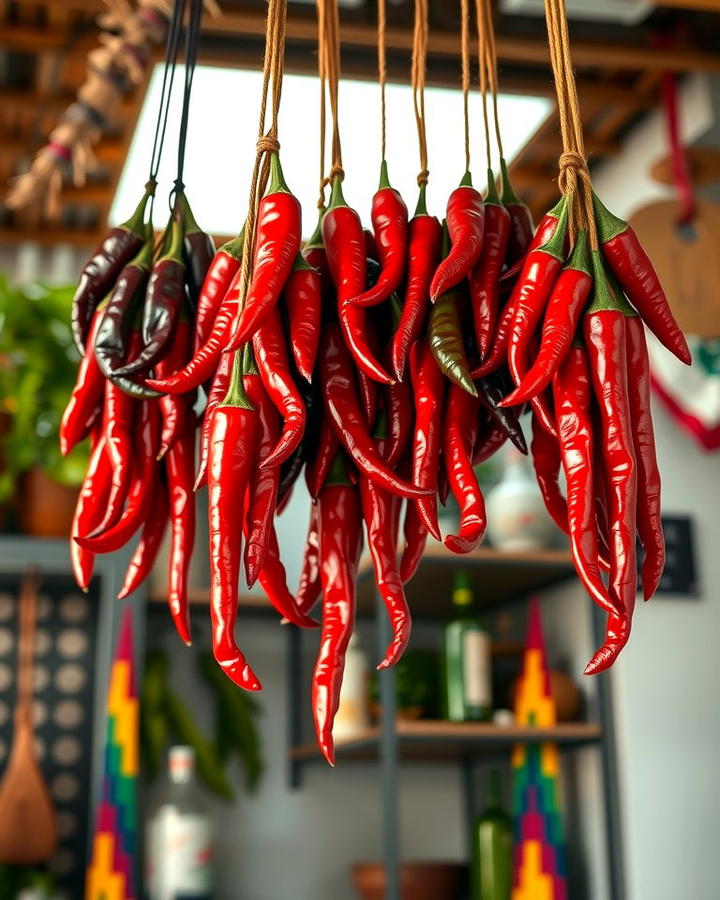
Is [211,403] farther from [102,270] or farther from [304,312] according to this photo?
[102,270]

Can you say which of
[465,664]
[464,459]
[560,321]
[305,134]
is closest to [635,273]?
[560,321]

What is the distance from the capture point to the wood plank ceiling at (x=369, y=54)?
2408 millimetres

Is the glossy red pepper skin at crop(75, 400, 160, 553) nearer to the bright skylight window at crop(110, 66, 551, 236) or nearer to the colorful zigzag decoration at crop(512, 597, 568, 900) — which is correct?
the bright skylight window at crop(110, 66, 551, 236)

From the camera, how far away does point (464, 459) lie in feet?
2.82

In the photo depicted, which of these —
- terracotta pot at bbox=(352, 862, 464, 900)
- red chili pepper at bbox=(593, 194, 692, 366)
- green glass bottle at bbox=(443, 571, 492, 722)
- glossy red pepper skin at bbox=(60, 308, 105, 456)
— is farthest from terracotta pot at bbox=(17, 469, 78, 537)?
red chili pepper at bbox=(593, 194, 692, 366)

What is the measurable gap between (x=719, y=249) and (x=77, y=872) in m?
2.13

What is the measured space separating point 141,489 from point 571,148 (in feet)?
1.41

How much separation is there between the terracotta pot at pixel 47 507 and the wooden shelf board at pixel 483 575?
73 cm

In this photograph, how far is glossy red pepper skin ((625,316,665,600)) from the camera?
0.82 meters

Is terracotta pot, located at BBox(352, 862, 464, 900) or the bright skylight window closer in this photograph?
the bright skylight window

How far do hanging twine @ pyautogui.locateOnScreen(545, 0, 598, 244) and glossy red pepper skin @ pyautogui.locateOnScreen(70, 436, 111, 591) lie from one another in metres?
0.43

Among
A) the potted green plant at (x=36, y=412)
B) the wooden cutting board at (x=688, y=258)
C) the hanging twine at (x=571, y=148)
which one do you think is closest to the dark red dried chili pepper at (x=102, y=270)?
the hanging twine at (x=571, y=148)

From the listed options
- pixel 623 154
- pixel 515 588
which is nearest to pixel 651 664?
pixel 515 588

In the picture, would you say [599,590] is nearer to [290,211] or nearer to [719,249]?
[290,211]
